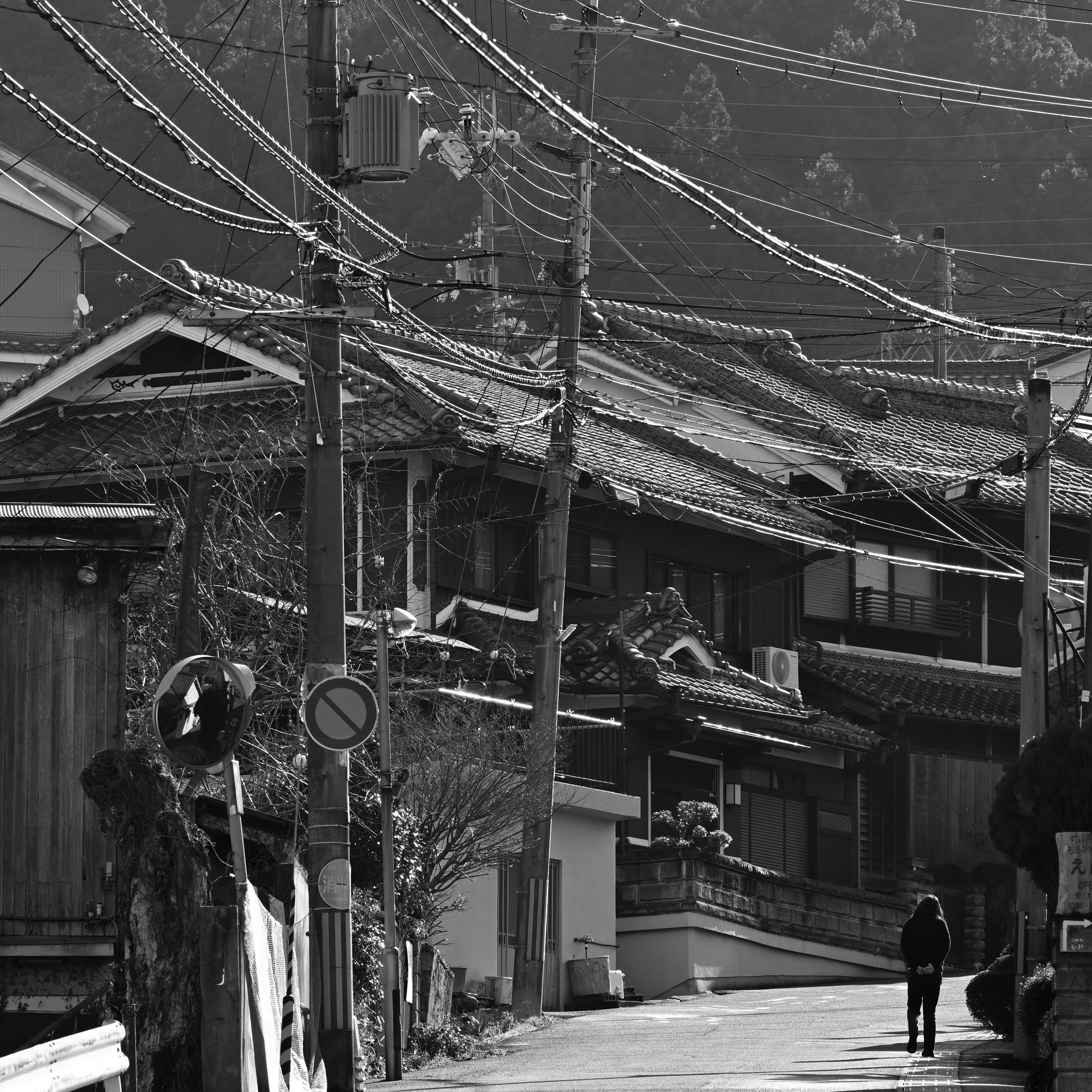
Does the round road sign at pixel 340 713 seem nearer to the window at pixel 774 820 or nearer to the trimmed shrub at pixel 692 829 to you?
the trimmed shrub at pixel 692 829

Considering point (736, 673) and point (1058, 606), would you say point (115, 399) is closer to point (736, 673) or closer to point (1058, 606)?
point (736, 673)

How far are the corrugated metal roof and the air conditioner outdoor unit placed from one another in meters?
18.9

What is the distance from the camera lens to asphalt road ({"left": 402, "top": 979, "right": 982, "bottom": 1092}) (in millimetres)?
14797

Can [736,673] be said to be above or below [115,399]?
below

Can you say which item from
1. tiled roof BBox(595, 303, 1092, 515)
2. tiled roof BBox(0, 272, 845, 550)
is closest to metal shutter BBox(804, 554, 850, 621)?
tiled roof BBox(595, 303, 1092, 515)

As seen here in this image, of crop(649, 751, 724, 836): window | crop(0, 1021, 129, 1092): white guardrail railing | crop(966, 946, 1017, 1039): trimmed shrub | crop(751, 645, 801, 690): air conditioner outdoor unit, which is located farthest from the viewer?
crop(751, 645, 801, 690): air conditioner outdoor unit

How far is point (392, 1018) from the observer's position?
53.3 ft

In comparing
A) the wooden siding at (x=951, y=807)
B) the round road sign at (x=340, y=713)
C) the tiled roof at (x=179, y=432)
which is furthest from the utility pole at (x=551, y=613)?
the wooden siding at (x=951, y=807)

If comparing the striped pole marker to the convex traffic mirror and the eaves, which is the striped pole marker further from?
the eaves

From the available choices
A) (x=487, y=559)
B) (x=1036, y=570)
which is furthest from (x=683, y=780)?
(x=1036, y=570)

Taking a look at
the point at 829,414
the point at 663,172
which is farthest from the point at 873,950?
the point at 663,172

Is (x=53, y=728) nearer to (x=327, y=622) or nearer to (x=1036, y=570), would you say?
(x=327, y=622)

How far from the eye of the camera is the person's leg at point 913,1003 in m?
17.1

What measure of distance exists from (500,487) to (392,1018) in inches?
552
